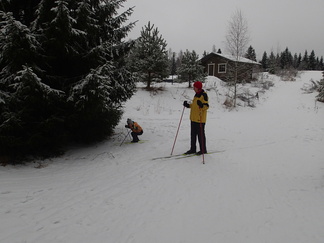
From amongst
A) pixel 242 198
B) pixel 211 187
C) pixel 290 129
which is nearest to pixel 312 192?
pixel 242 198

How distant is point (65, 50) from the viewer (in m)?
5.34

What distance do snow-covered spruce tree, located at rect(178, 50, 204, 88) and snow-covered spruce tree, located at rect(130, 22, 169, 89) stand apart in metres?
3.41

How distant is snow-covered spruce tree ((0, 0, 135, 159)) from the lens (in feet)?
15.8

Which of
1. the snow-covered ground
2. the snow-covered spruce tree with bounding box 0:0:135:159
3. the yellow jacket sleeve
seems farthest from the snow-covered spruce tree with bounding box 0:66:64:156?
the yellow jacket sleeve

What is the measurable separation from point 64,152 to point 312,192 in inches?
249

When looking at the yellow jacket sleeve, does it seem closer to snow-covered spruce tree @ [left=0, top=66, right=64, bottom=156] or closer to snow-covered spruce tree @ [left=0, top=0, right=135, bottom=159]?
snow-covered spruce tree @ [left=0, top=0, right=135, bottom=159]

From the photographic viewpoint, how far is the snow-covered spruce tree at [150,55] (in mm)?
16438

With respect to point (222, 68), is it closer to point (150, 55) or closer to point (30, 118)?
point (150, 55)

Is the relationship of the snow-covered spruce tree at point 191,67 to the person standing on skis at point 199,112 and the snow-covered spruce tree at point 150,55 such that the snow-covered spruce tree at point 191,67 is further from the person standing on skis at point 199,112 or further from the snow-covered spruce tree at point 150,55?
the person standing on skis at point 199,112

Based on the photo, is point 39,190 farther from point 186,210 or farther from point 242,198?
point 242,198

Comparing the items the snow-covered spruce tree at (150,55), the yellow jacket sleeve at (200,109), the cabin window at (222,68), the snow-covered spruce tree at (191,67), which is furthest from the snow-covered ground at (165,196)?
the cabin window at (222,68)

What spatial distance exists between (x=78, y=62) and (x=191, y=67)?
50.6ft

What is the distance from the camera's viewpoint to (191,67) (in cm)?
1986

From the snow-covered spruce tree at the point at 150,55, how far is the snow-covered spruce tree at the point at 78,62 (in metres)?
9.65
